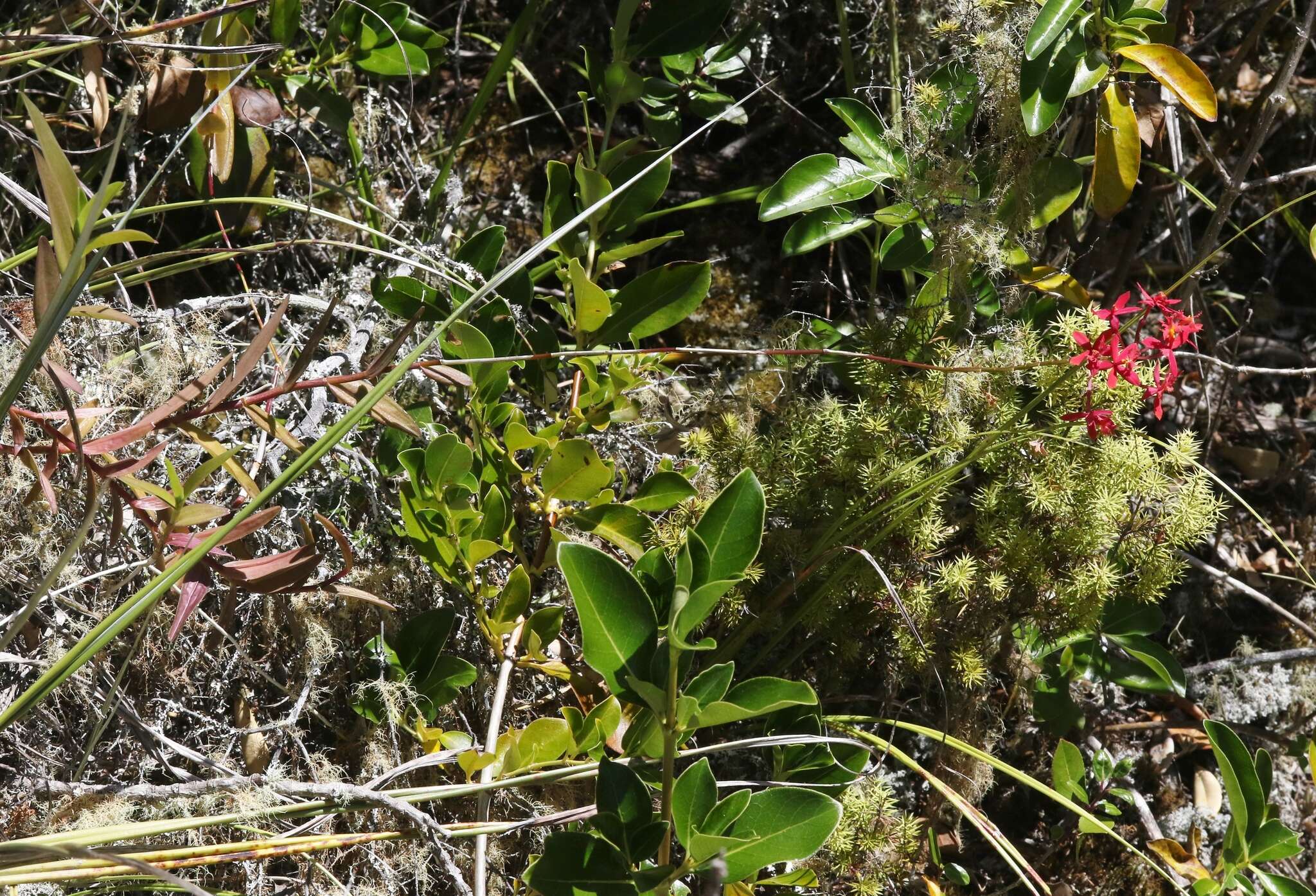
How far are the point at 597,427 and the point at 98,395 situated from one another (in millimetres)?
623

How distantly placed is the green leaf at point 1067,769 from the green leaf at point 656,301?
732 millimetres

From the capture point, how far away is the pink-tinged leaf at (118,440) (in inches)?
38.3

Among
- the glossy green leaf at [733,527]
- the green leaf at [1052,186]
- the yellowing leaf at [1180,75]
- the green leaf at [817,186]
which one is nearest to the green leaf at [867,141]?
the green leaf at [817,186]

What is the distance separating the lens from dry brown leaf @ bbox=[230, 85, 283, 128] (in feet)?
4.14

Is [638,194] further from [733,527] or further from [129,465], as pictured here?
[129,465]

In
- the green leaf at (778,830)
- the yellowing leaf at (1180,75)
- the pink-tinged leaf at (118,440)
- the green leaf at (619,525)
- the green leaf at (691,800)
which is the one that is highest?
the yellowing leaf at (1180,75)

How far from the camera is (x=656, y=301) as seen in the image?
125cm

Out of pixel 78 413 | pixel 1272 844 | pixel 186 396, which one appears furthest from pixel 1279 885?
pixel 78 413

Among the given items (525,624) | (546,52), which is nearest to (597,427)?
(525,624)

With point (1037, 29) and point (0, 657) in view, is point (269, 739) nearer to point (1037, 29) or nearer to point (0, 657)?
point (0, 657)

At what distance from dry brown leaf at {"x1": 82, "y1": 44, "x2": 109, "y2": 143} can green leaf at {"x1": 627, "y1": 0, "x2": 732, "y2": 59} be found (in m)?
0.66

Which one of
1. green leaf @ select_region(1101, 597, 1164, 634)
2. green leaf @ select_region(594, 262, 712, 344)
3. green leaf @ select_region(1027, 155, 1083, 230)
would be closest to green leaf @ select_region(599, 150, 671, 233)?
green leaf @ select_region(594, 262, 712, 344)

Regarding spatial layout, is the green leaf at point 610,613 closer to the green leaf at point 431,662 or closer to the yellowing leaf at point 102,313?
the green leaf at point 431,662

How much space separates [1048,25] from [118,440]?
1.07m
